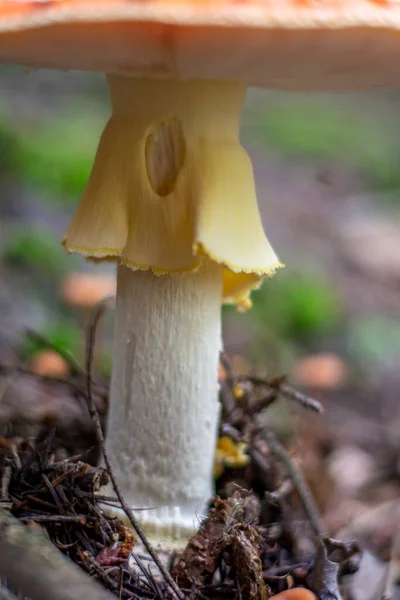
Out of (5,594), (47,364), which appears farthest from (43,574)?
(47,364)

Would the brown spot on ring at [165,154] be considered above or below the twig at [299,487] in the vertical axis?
above

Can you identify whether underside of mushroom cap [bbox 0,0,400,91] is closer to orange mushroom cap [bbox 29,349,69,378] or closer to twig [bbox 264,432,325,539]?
twig [bbox 264,432,325,539]

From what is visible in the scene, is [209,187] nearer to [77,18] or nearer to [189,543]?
[77,18]

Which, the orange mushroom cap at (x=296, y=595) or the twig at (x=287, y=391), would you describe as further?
the twig at (x=287, y=391)

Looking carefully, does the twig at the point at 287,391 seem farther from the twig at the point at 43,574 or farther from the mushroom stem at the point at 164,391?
the twig at the point at 43,574

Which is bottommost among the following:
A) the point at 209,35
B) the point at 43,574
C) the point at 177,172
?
the point at 43,574

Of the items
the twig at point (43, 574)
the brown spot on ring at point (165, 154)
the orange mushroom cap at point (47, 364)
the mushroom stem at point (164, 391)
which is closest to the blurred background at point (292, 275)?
the orange mushroom cap at point (47, 364)

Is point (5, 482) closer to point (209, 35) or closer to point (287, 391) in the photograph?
point (287, 391)

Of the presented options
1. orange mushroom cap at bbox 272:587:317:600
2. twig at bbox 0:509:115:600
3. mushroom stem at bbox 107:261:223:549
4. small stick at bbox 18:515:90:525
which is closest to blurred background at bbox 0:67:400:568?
mushroom stem at bbox 107:261:223:549
